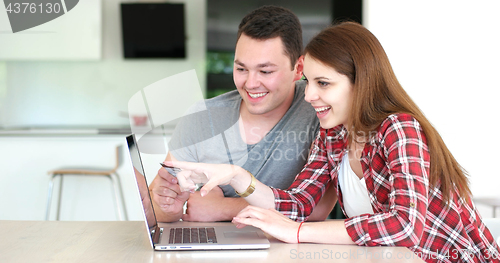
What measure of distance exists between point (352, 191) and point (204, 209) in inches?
17.5

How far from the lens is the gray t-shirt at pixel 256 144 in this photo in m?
1.60

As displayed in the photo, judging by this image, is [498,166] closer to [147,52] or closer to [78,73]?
[147,52]

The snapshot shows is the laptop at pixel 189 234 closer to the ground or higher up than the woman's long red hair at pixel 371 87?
closer to the ground

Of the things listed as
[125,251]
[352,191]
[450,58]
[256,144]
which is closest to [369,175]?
[352,191]

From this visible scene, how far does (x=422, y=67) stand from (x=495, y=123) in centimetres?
70

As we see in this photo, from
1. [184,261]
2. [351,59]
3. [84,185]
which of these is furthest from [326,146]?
[84,185]

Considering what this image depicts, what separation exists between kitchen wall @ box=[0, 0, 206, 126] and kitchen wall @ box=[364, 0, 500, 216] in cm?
150

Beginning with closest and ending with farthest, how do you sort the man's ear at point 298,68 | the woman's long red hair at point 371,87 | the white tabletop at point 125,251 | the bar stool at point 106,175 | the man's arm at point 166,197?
the white tabletop at point 125,251
the woman's long red hair at point 371,87
the man's arm at point 166,197
the man's ear at point 298,68
the bar stool at point 106,175

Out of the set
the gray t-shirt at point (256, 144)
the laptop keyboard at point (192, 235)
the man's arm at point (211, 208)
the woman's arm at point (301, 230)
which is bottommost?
the man's arm at point (211, 208)

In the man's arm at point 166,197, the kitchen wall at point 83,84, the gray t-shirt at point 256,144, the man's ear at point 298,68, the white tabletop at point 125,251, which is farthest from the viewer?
the kitchen wall at point 83,84

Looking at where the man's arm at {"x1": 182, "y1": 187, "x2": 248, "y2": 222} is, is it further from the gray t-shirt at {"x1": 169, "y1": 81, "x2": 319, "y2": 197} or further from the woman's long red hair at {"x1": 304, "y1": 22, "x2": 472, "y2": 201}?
the woman's long red hair at {"x1": 304, "y1": 22, "x2": 472, "y2": 201}

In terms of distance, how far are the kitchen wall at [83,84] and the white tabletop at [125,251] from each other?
2459 mm

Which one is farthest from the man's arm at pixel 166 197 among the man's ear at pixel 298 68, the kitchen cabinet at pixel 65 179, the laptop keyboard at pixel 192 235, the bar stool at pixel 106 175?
the kitchen cabinet at pixel 65 179

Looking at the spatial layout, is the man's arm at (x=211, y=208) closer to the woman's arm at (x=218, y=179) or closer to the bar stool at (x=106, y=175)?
the woman's arm at (x=218, y=179)
